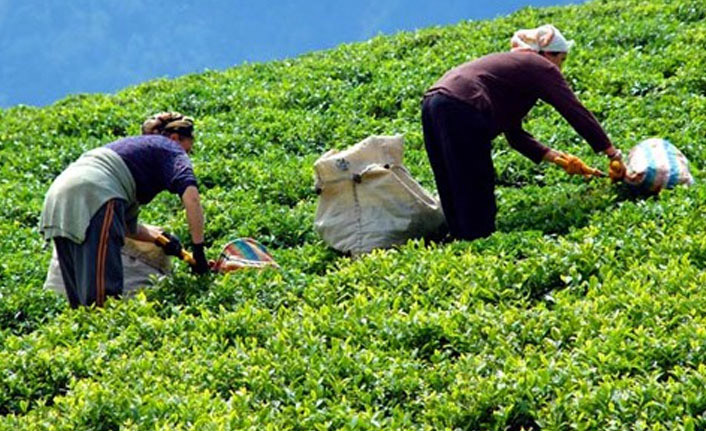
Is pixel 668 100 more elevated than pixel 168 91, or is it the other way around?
pixel 168 91

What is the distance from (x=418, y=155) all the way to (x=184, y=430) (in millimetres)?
5667

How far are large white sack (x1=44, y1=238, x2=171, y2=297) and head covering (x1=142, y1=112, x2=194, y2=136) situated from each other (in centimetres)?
80

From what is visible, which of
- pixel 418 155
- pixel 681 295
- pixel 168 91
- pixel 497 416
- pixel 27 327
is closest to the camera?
pixel 497 416

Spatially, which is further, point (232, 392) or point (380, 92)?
point (380, 92)

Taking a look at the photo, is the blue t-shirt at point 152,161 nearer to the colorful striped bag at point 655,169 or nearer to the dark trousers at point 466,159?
the dark trousers at point 466,159

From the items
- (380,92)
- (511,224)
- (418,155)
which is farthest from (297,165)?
(511,224)

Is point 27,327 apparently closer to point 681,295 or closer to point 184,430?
point 184,430

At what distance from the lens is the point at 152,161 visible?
27.6 ft

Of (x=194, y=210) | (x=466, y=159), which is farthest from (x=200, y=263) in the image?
(x=466, y=159)

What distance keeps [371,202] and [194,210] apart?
1434mm

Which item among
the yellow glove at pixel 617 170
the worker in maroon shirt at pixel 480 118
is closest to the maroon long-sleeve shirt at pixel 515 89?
the worker in maroon shirt at pixel 480 118

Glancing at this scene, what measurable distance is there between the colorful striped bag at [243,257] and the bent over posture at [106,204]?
25cm

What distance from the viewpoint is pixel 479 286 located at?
746 centimetres

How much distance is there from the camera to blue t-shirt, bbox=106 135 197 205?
27.3ft
